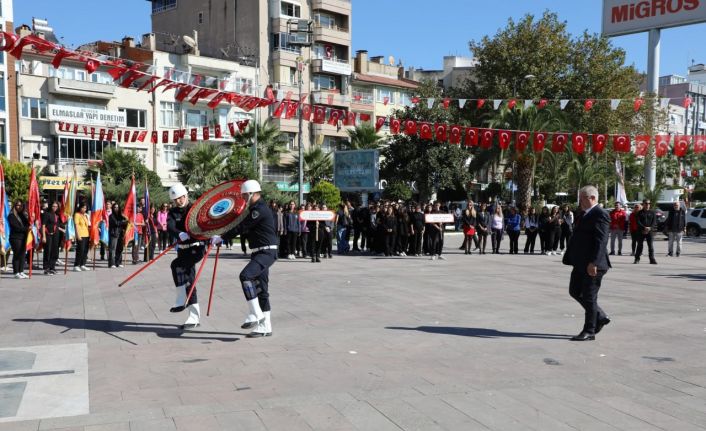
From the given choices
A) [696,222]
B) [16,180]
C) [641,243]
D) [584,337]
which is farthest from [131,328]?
[696,222]

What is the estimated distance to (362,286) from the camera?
12.6 meters

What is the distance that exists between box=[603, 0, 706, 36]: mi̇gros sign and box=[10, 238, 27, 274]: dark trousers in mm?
36369

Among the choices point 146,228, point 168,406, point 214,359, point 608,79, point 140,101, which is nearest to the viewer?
point 168,406

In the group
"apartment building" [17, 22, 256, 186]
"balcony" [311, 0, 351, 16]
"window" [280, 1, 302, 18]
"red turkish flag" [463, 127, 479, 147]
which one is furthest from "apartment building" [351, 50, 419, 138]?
"red turkish flag" [463, 127, 479, 147]

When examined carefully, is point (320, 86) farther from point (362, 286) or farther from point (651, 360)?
point (651, 360)

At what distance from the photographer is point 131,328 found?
8.44m

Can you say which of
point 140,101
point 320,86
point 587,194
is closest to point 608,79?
point 320,86

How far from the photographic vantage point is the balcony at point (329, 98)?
5538 cm

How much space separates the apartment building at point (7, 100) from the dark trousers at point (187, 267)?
37162mm

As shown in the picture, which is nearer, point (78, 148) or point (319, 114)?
point (319, 114)

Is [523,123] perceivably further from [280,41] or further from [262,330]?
[280,41]

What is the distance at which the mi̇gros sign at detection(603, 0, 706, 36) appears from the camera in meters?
37.3

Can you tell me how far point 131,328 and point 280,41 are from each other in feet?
155

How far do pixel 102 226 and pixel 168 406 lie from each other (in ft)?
41.9
